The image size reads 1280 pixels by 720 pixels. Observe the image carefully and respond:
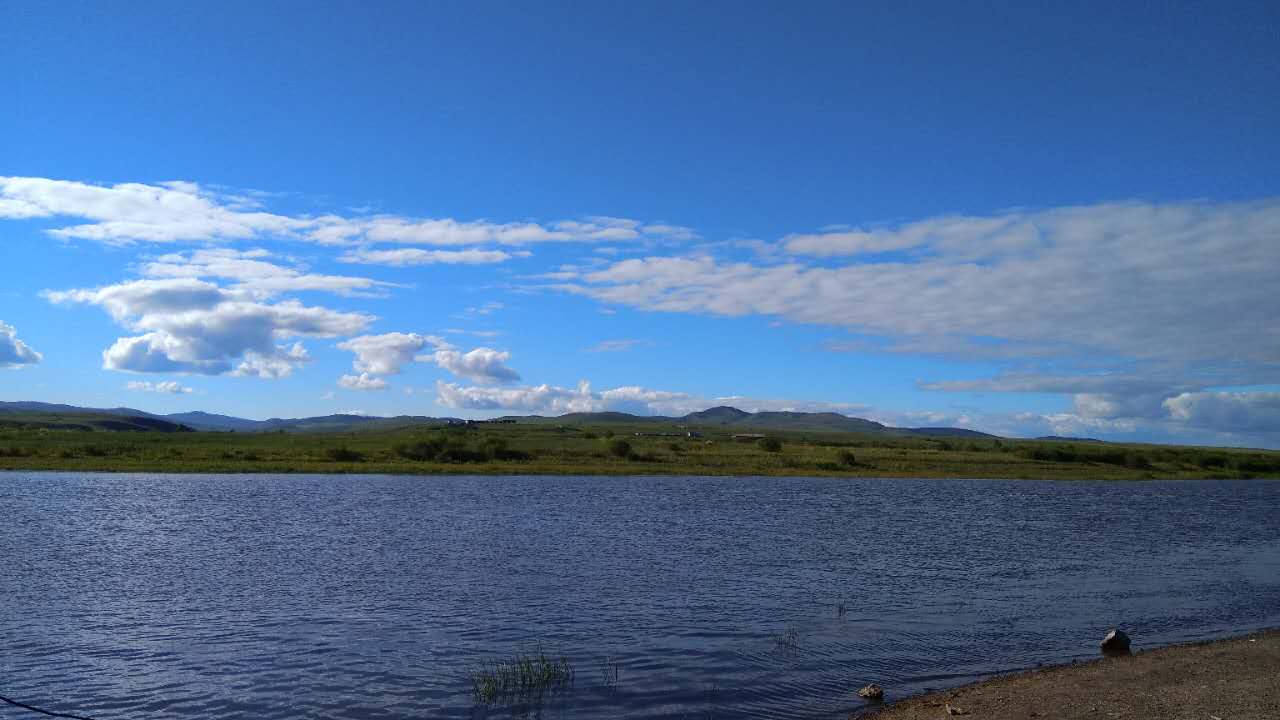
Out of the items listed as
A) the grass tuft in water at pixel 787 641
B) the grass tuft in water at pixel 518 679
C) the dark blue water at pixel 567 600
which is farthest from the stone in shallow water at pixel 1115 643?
the grass tuft in water at pixel 518 679

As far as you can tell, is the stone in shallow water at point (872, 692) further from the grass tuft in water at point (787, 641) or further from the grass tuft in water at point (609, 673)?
the grass tuft in water at point (609, 673)

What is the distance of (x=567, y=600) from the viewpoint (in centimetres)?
2705

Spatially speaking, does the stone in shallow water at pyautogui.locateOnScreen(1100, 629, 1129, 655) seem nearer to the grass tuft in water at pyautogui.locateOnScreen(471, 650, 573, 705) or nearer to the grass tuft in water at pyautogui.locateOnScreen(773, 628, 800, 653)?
the grass tuft in water at pyautogui.locateOnScreen(773, 628, 800, 653)

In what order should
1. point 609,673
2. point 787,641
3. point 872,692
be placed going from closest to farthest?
1. point 872,692
2. point 609,673
3. point 787,641

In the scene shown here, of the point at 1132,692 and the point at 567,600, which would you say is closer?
the point at 1132,692

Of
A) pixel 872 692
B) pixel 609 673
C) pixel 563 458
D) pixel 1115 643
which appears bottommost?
pixel 609 673

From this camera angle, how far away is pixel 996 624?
988 inches

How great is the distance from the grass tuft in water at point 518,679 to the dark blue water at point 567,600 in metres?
0.33

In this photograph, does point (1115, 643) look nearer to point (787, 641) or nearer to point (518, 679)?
point (787, 641)

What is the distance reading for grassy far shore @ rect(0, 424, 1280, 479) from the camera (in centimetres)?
8794

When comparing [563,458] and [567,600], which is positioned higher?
[563,458]

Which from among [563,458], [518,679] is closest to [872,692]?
[518,679]

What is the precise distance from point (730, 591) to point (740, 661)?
843cm

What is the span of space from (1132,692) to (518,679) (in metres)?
12.0
